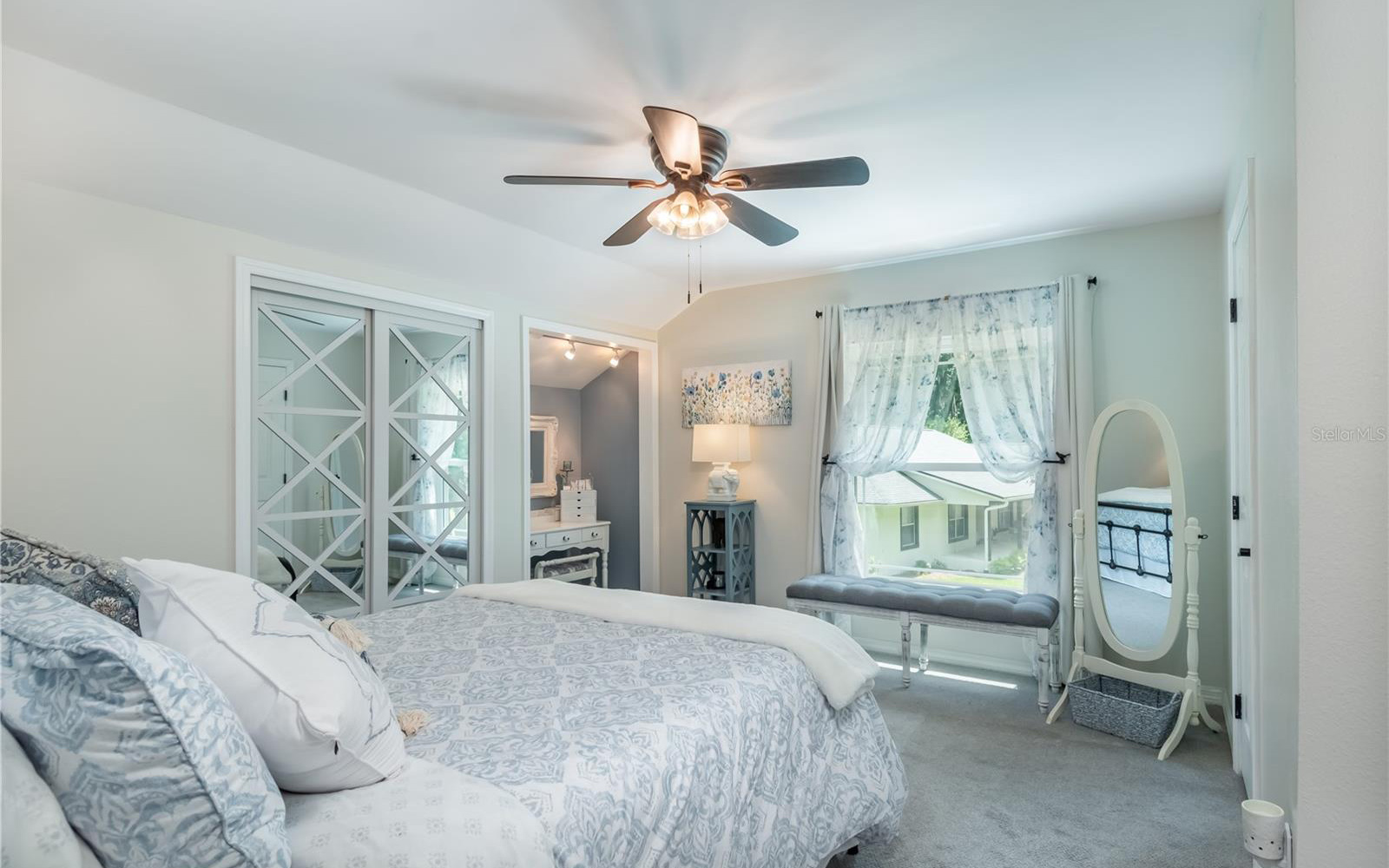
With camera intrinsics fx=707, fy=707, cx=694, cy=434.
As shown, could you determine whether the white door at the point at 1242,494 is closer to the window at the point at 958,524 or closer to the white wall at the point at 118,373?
the window at the point at 958,524

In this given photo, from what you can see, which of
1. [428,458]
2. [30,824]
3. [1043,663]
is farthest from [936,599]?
[30,824]

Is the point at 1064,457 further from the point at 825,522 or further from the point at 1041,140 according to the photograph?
the point at 1041,140

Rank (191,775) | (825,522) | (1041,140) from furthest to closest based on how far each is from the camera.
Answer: (825,522) < (1041,140) < (191,775)

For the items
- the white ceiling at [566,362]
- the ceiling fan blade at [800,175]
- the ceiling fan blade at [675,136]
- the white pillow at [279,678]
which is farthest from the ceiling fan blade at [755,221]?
the white ceiling at [566,362]

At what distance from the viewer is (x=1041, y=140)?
289 cm

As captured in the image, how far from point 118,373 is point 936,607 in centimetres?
393

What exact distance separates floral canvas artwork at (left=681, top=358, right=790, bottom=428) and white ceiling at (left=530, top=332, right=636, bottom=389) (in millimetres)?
758

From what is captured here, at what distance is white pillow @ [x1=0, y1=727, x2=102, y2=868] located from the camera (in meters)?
0.78

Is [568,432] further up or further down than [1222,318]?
further down

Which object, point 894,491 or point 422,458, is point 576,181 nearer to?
point 422,458

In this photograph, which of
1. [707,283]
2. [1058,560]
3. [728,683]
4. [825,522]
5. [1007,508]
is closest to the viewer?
[728,683]

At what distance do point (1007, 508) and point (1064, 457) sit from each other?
508 millimetres

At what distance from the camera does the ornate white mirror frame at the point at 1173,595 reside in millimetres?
3199

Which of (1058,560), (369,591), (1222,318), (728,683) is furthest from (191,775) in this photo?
(1222,318)
